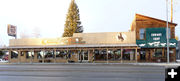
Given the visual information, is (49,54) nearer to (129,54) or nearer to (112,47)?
(112,47)

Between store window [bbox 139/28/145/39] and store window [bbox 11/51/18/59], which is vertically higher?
store window [bbox 139/28/145/39]

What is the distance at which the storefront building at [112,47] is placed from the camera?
31219 millimetres

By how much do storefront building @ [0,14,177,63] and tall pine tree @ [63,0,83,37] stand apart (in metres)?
24.3

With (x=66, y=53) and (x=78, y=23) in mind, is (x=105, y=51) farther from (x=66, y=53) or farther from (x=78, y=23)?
(x=78, y=23)

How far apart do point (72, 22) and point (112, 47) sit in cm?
3238

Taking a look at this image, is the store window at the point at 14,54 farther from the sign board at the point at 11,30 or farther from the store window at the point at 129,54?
the store window at the point at 129,54

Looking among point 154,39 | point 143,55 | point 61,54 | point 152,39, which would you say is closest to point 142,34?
point 152,39

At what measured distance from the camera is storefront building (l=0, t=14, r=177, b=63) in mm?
31219

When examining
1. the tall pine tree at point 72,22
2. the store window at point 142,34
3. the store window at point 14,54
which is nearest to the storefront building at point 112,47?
the store window at point 142,34

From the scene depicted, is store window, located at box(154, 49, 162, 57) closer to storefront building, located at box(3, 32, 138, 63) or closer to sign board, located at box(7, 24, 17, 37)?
storefront building, located at box(3, 32, 138, 63)

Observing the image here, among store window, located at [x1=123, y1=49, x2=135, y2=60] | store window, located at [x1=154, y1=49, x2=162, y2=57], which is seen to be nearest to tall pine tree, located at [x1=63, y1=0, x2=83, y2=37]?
store window, located at [x1=123, y1=49, x2=135, y2=60]

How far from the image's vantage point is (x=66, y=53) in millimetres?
34188

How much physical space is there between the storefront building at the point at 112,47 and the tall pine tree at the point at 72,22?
2433cm

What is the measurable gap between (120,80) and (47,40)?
85.8 ft
